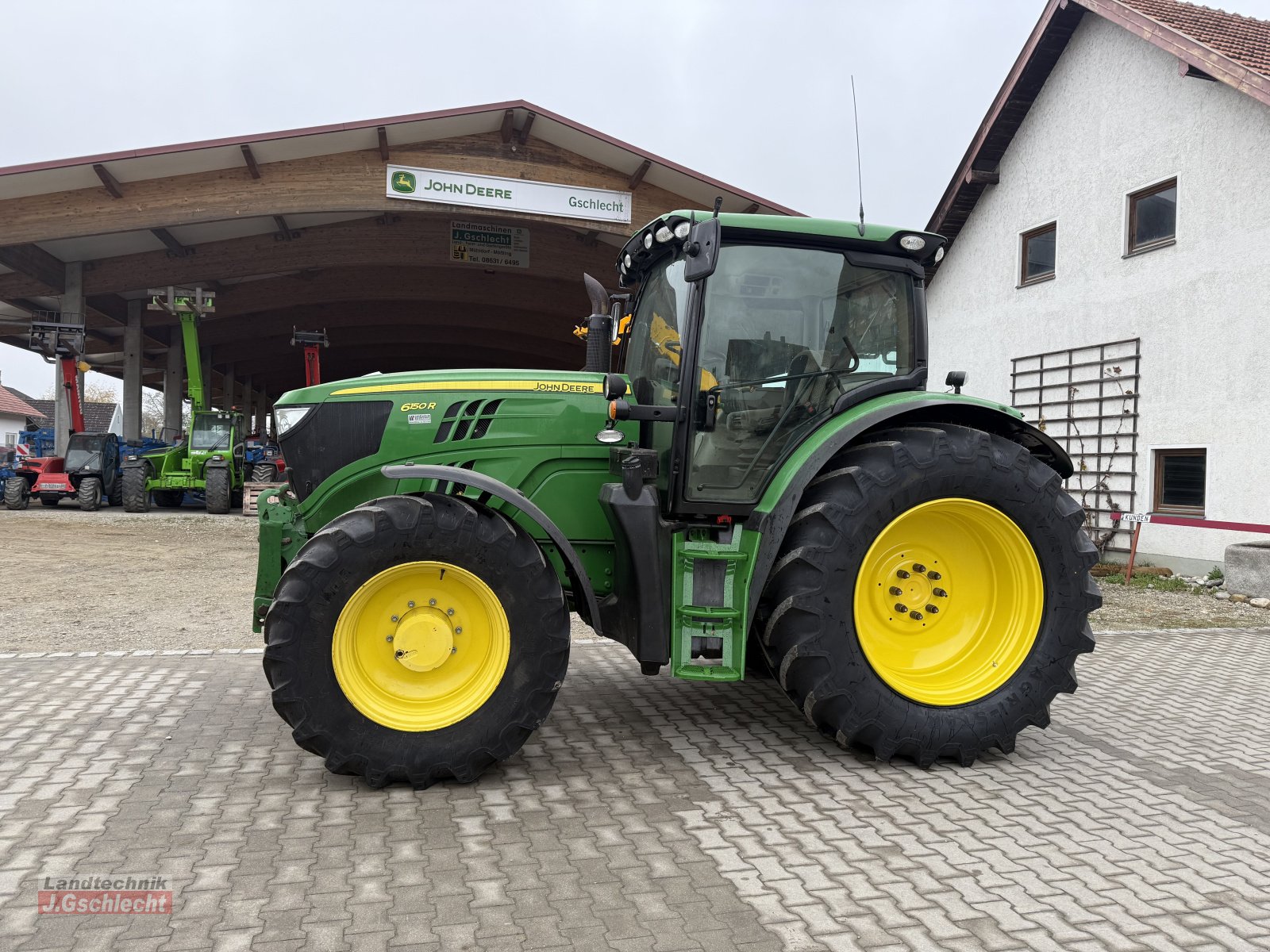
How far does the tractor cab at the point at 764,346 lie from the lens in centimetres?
397

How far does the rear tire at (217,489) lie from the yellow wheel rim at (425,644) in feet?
49.3

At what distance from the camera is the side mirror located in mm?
3648

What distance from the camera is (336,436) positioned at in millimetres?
4086

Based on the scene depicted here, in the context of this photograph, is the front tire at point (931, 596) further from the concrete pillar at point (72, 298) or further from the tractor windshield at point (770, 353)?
the concrete pillar at point (72, 298)

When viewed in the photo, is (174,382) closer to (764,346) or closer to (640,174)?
(640,174)

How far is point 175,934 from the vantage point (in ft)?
8.04

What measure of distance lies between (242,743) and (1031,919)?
3148 mm

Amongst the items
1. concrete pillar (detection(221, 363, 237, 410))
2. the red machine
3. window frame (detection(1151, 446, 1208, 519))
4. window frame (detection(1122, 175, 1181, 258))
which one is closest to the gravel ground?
window frame (detection(1151, 446, 1208, 519))

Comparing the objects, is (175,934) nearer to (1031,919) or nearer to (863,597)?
(1031,919)

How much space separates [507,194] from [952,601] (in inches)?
490

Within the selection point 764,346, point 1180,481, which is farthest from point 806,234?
point 1180,481

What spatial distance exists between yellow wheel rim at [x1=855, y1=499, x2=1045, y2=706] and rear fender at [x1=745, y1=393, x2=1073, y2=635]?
42 centimetres

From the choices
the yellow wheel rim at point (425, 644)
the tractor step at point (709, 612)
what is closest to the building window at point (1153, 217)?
the tractor step at point (709, 612)

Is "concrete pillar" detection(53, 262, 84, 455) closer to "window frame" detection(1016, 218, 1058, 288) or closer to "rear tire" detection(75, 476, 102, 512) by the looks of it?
"rear tire" detection(75, 476, 102, 512)
